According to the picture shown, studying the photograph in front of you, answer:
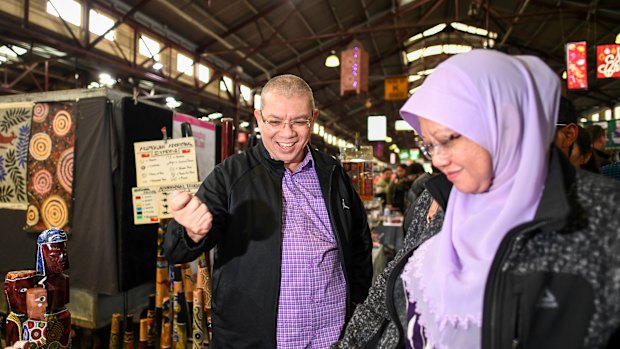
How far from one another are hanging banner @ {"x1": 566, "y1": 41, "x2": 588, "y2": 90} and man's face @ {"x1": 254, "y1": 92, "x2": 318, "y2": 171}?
26.5 ft

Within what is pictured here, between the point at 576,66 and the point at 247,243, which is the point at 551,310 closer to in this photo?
the point at 247,243

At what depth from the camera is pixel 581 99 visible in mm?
19312

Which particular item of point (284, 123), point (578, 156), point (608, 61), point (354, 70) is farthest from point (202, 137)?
point (608, 61)

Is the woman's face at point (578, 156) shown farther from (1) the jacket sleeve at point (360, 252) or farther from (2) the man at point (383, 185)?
(2) the man at point (383, 185)

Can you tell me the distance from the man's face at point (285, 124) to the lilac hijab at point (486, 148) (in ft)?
2.48

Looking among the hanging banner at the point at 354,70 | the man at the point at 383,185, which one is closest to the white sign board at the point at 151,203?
the hanging banner at the point at 354,70

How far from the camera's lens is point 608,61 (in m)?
7.51

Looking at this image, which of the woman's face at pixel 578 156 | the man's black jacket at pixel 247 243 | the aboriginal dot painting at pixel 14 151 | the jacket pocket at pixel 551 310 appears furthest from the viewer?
the aboriginal dot painting at pixel 14 151

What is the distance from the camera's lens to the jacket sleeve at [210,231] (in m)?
1.40

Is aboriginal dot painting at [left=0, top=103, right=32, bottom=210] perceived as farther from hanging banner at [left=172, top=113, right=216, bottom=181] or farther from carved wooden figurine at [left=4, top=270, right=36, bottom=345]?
carved wooden figurine at [left=4, top=270, right=36, bottom=345]

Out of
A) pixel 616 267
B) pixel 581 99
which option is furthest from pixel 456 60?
pixel 581 99

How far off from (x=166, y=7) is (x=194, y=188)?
21.8ft

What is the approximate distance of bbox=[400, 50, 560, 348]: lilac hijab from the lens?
78cm

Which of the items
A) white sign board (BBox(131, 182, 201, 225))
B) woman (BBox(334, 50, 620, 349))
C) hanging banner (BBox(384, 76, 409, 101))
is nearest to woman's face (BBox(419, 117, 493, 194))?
woman (BBox(334, 50, 620, 349))
